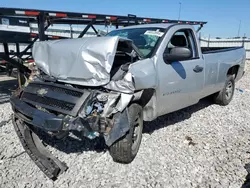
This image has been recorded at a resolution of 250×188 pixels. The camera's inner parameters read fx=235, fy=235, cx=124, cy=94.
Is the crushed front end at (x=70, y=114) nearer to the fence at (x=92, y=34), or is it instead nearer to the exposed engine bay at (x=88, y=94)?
the exposed engine bay at (x=88, y=94)

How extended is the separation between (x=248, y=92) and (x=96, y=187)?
22.2 ft

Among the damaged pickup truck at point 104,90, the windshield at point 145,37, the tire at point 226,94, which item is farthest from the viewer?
the tire at point 226,94

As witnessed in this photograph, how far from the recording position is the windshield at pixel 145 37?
3.81 metres

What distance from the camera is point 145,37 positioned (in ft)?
13.4

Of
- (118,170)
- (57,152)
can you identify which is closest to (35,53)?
(57,152)

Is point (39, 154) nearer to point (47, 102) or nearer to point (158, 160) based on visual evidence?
point (47, 102)

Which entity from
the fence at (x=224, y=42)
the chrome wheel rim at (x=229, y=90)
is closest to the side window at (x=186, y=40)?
the chrome wheel rim at (x=229, y=90)

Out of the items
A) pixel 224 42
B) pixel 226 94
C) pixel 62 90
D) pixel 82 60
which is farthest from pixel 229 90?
pixel 224 42

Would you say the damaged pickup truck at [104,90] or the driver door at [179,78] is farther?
the driver door at [179,78]

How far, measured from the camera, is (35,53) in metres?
3.79

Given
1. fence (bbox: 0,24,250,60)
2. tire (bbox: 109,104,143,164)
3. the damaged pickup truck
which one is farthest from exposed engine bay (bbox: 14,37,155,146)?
fence (bbox: 0,24,250,60)

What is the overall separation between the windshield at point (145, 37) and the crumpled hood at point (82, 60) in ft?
1.82

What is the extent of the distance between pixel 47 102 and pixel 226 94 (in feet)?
15.6

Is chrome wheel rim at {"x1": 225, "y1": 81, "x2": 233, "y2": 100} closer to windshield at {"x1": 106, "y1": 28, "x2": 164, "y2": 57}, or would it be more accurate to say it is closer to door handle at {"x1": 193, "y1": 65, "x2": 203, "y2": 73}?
door handle at {"x1": 193, "y1": 65, "x2": 203, "y2": 73}
